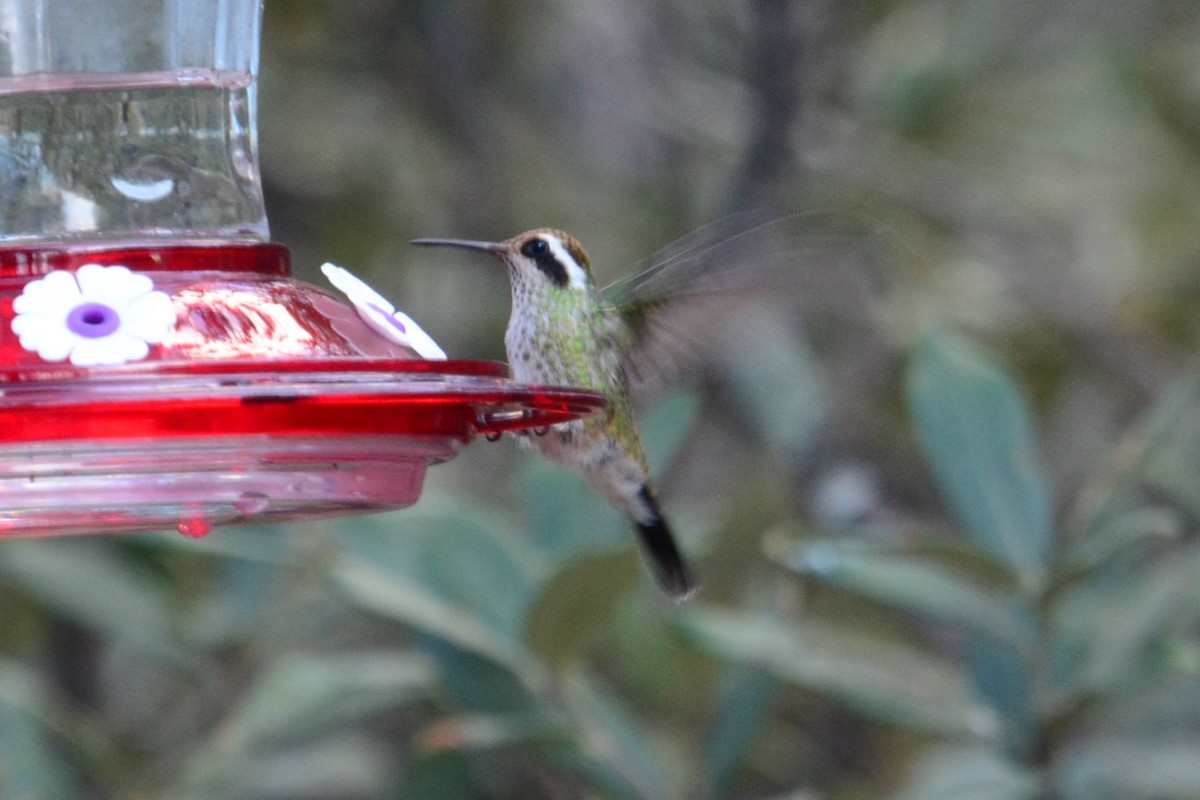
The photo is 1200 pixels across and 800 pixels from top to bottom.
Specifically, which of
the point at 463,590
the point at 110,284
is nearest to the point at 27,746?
the point at 463,590

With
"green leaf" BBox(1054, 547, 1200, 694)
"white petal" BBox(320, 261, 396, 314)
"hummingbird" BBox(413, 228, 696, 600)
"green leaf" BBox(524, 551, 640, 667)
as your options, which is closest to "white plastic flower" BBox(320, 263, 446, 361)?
"white petal" BBox(320, 261, 396, 314)

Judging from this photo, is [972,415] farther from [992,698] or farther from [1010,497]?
[992,698]

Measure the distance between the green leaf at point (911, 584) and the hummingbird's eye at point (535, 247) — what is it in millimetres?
787

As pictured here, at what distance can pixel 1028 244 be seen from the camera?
519cm

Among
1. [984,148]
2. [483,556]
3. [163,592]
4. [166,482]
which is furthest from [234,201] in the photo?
[984,148]

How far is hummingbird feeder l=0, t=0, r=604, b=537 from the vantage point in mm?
1644

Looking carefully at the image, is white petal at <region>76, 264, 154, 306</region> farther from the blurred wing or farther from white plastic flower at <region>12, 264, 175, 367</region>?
the blurred wing

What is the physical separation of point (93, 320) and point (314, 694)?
71.3 inches

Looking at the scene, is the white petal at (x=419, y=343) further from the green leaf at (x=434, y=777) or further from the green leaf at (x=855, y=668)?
the green leaf at (x=434, y=777)

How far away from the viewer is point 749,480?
150 inches

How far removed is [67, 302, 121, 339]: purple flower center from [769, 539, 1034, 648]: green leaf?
1.69 m

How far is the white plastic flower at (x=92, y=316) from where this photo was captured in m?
1.66

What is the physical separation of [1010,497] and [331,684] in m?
1.37

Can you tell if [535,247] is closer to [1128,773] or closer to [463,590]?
[463,590]
